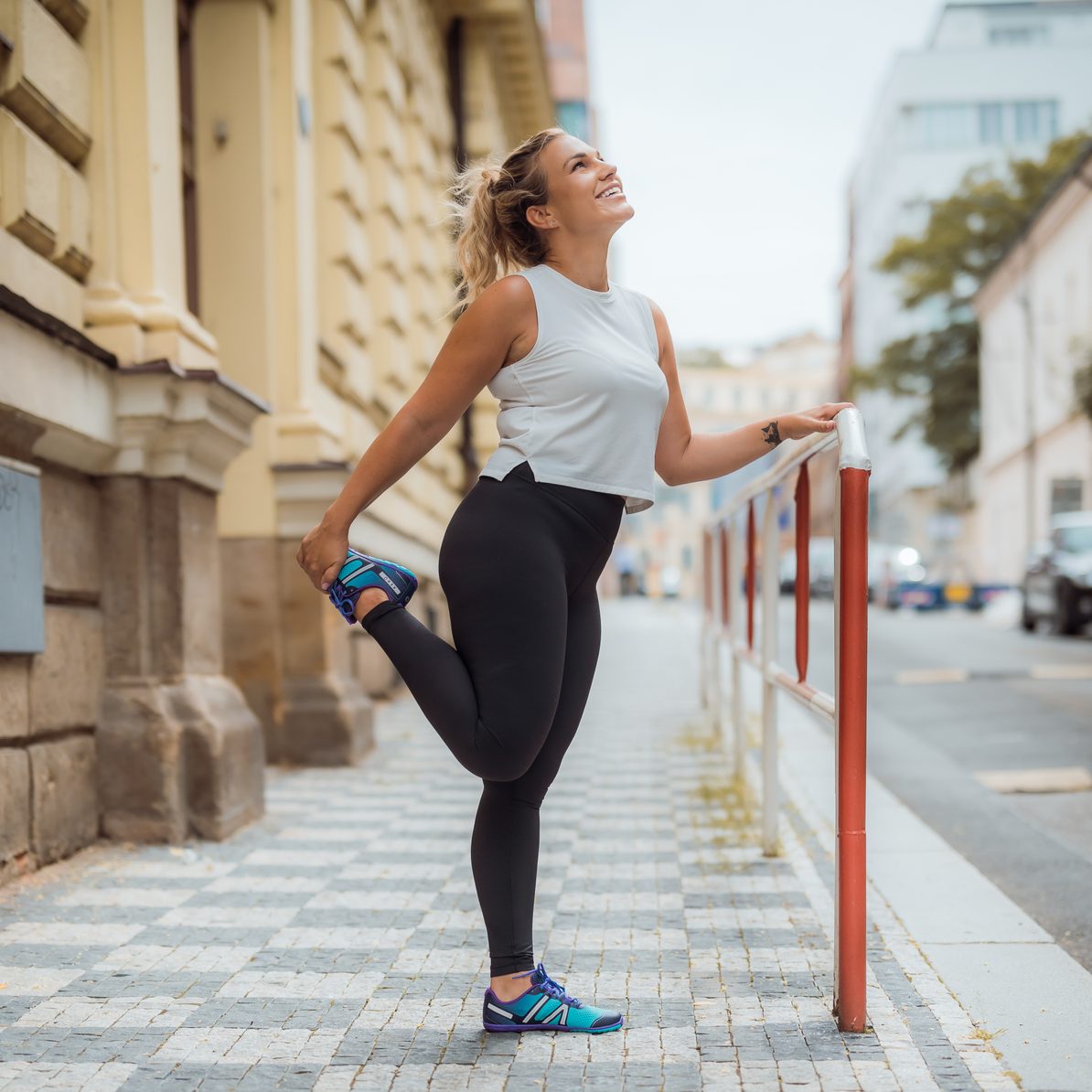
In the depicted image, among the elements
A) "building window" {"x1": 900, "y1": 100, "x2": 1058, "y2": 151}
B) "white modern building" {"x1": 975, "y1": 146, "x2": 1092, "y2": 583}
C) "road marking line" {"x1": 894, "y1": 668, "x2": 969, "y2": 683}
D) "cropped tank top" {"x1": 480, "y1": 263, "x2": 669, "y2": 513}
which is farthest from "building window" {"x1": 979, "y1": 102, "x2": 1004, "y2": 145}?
"cropped tank top" {"x1": 480, "y1": 263, "x2": 669, "y2": 513}

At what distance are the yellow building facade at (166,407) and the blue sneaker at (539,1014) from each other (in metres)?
1.84

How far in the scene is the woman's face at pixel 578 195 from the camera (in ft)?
9.93

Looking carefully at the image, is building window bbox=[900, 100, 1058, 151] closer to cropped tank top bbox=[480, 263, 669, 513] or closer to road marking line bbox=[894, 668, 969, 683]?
road marking line bbox=[894, 668, 969, 683]

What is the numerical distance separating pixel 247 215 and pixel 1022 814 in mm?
4727

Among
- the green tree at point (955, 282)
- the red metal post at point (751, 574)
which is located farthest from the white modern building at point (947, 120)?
the red metal post at point (751, 574)

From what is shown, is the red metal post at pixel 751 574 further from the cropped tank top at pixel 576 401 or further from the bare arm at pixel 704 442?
the cropped tank top at pixel 576 401

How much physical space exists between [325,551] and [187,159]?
5137 mm

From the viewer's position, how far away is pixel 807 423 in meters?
3.24

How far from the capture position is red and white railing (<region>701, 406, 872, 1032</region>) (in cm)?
303

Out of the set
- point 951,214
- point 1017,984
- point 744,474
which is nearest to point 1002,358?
point 951,214

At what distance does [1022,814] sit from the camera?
6.09m

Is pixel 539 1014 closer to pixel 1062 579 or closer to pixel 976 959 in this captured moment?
pixel 976 959

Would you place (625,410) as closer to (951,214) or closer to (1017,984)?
(1017,984)

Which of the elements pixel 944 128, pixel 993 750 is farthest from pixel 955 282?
pixel 993 750
